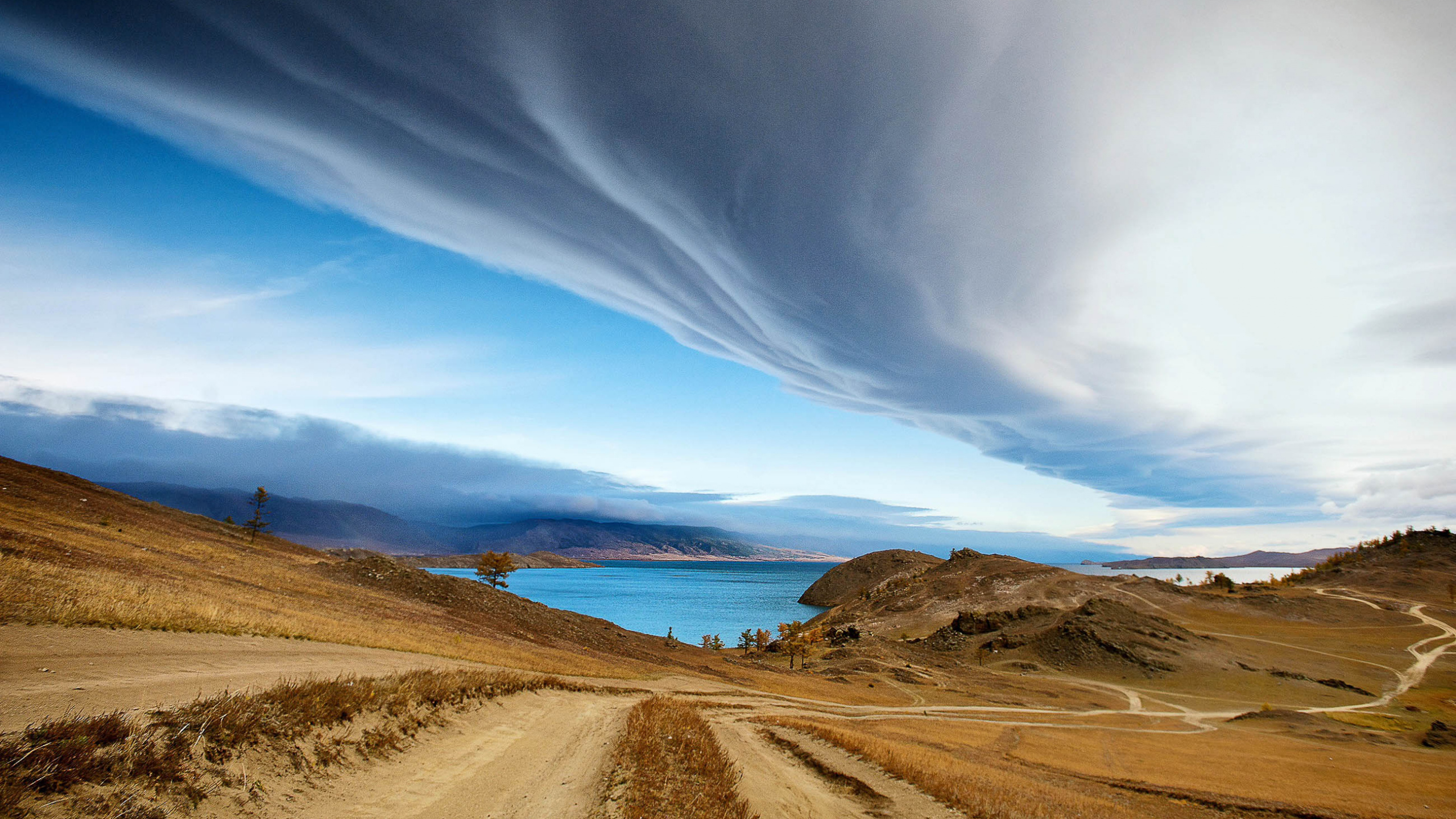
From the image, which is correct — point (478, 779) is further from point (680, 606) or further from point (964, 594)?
point (680, 606)

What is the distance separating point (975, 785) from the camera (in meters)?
15.1

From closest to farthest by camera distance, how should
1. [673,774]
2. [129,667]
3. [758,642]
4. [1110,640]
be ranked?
1. [129,667]
2. [673,774]
3. [1110,640]
4. [758,642]

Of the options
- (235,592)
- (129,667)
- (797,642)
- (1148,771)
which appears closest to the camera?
(129,667)

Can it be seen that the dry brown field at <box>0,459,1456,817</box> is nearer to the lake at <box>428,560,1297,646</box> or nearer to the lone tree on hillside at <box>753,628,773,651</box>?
the lone tree on hillside at <box>753,628,773,651</box>

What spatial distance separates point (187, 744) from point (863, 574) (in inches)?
6099

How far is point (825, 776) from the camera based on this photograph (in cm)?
1531

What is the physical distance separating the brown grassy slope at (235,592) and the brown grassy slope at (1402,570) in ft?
398

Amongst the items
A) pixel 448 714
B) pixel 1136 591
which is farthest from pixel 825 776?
pixel 1136 591

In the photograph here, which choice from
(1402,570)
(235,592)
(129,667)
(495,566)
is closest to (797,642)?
(495,566)

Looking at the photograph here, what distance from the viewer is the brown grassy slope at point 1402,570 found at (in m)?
90.4

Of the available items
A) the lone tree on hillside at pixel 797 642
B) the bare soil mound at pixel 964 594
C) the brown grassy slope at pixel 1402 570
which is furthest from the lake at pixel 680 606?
the brown grassy slope at pixel 1402 570

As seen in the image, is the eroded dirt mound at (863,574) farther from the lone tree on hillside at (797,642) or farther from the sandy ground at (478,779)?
the sandy ground at (478,779)

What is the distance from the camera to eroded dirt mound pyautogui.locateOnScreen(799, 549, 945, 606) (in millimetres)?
134500

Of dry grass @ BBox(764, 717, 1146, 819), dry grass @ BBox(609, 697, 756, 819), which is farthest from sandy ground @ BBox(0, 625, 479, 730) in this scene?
dry grass @ BBox(764, 717, 1146, 819)
